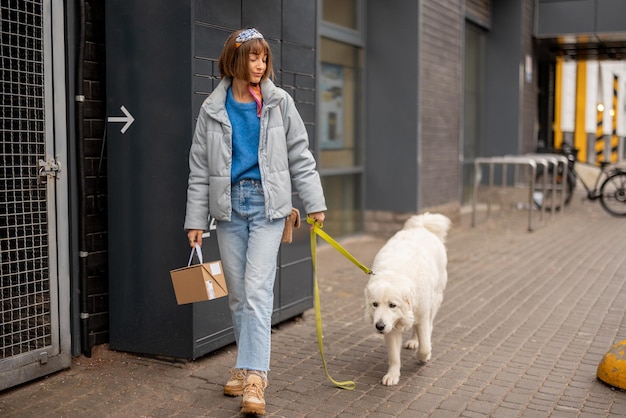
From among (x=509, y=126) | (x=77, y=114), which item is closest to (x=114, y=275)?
(x=77, y=114)

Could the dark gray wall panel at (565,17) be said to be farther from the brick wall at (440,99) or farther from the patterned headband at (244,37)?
the patterned headband at (244,37)

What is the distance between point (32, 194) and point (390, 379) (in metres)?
2.47

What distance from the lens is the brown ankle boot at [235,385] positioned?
4.55 m

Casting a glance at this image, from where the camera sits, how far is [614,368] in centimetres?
483

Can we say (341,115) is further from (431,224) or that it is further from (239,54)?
(239,54)

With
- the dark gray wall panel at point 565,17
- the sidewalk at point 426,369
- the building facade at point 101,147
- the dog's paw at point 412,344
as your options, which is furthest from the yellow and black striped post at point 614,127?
the dog's paw at point 412,344

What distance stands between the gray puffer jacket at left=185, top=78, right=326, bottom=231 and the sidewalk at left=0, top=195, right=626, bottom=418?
112 centimetres

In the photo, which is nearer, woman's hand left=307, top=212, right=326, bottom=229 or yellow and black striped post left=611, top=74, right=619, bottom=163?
woman's hand left=307, top=212, right=326, bottom=229

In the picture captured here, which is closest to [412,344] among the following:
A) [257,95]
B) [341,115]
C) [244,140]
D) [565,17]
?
[244,140]

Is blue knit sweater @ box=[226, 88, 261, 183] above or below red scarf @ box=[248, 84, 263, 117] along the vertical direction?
below

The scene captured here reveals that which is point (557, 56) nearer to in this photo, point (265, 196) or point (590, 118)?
point (590, 118)

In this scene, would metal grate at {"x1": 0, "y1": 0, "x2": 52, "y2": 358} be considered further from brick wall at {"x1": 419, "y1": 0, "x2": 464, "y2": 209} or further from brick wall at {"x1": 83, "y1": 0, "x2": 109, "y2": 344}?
brick wall at {"x1": 419, "y1": 0, "x2": 464, "y2": 209}

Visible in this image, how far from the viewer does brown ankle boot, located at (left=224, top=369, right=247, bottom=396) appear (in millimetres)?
4555

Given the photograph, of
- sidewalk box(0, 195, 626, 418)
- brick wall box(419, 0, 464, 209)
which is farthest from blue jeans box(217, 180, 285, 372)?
brick wall box(419, 0, 464, 209)
